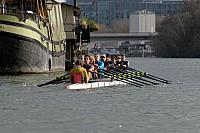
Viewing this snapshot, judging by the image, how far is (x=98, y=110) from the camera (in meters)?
23.1

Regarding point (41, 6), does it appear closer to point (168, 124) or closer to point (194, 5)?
point (168, 124)

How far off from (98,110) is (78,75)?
6.97 metres

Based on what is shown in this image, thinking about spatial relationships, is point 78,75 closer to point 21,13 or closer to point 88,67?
point 88,67

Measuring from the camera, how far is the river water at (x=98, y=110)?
62.5 ft

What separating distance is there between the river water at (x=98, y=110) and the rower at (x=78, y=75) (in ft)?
2.02

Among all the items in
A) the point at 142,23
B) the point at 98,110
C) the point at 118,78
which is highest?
the point at 142,23

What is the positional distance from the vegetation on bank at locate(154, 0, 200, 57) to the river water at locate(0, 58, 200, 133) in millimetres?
86599

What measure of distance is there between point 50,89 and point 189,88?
8.77 m

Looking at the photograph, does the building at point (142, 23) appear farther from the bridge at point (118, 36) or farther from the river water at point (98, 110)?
the river water at point (98, 110)

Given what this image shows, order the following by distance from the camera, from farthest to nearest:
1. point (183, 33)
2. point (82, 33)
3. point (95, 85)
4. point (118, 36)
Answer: point (118, 36)
point (183, 33)
point (82, 33)
point (95, 85)

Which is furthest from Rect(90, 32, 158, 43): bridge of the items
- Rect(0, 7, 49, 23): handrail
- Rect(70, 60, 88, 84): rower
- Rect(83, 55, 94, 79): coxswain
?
Rect(70, 60, 88, 84): rower

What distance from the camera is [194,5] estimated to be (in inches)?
4715

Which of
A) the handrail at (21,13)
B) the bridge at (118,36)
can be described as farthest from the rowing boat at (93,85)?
the bridge at (118,36)

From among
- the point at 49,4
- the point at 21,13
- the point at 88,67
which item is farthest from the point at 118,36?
the point at 88,67
